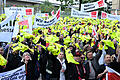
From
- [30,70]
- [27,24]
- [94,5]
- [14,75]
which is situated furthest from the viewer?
[94,5]

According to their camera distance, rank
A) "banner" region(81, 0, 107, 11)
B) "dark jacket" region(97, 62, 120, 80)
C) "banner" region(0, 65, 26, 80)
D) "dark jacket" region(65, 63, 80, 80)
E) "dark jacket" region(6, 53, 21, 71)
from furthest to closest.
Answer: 1. "banner" region(81, 0, 107, 11)
2. "dark jacket" region(65, 63, 80, 80)
3. "dark jacket" region(97, 62, 120, 80)
4. "dark jacket" region(6, 53, 21, 71)
5. "banner" region(0, 65, 26, 80)

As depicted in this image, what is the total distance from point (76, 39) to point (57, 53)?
3.11m

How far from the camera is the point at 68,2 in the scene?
128ft

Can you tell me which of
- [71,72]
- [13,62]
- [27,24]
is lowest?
[71,72]

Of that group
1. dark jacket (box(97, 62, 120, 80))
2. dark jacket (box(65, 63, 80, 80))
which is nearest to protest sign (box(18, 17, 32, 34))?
dark jacket (box(65, 63, 80, 80))

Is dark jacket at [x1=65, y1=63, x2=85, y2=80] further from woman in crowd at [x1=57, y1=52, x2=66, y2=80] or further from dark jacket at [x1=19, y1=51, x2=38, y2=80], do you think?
dark jacket at [x1=19, y1=51, x2=38, y2=80]

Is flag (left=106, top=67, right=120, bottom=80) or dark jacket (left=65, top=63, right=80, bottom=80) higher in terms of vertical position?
flag (left=106, top=67, right=120, bottom=80)

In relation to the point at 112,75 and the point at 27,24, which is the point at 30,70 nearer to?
the point at 112,75

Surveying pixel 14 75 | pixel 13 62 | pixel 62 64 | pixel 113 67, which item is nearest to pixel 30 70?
pixel 13 62

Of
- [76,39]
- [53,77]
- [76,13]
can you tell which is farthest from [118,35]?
[76,13]

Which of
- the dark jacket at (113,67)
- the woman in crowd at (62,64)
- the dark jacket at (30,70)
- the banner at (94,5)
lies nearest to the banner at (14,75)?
the dark jacket at (30,70)

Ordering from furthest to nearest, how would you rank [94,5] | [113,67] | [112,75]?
[94,5] → [113,67] → [112,75]

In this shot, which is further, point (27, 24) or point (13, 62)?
point (27, 24)

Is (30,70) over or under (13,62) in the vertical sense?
under
